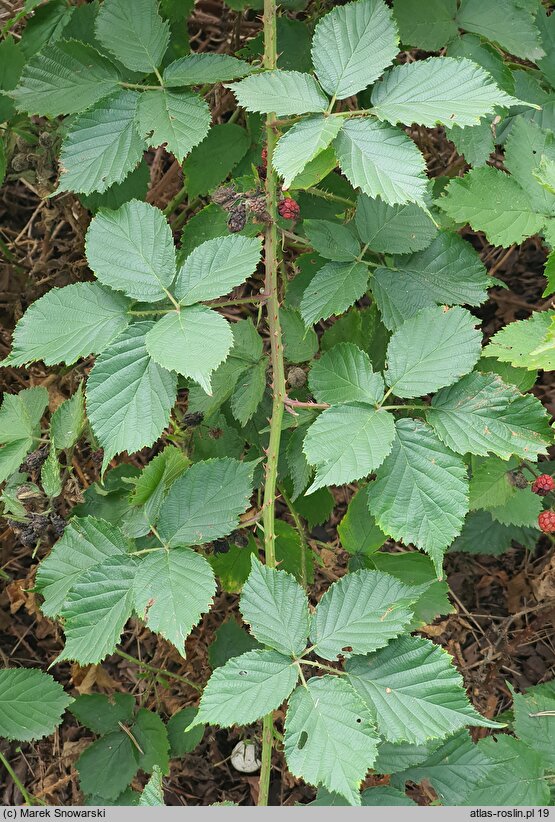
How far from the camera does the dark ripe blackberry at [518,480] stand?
1927mm

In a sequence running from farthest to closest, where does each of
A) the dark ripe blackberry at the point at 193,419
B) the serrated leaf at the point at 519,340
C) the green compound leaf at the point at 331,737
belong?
the dark ripe blackberry at the point at 193,419 → the serrated leaf at the point at 519,340 → the green compound leaf at the point at 331,737

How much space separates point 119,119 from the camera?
1.60 metres

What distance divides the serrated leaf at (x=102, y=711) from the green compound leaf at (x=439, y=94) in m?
1.85

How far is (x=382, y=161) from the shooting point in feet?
4.31

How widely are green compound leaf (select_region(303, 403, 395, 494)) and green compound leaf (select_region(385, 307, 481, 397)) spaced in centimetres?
9

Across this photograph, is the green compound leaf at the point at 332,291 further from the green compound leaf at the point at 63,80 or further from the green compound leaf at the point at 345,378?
the green compound leaf at the point at 63,80

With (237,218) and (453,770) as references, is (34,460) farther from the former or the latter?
(453,770)

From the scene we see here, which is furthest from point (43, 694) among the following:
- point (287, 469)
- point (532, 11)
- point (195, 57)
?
point (532, 11)

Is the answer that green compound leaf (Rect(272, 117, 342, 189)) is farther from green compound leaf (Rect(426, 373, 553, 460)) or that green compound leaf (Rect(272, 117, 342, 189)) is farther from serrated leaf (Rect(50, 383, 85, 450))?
serrated leaf (Rect(50, 383, 85, 450))

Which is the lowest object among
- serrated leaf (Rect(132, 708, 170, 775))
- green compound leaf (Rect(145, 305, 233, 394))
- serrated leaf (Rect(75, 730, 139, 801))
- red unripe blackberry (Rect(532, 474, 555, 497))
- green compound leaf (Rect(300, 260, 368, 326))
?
serrated leaf (Rect(75, 730, 139, 801))

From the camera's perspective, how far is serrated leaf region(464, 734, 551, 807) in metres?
1.67

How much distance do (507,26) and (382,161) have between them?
73cm

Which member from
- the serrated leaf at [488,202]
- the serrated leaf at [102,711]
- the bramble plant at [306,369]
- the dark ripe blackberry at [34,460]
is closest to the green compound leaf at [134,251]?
the bramble plant at [306,369]

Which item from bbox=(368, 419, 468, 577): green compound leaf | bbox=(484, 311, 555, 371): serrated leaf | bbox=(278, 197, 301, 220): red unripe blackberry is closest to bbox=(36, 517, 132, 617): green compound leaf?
bbox=(368, 419, 468, 577): green compound leaf
